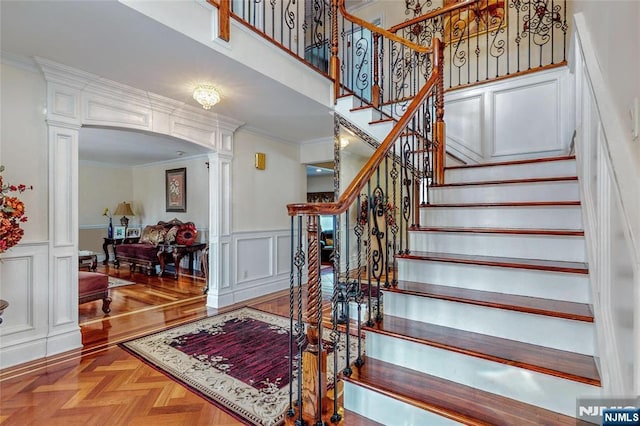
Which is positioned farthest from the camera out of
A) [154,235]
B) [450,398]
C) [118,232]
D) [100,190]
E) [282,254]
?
[100,190]

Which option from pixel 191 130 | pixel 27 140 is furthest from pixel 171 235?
pixel 27 140

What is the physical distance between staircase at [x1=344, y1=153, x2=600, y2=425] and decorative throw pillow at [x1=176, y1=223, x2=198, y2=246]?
489 cm

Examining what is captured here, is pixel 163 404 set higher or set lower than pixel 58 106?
lower

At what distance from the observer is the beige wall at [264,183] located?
455cm

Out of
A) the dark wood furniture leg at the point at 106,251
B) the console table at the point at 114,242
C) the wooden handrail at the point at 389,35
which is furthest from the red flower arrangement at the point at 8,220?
the dark wood furniture leg at the point at 106,251

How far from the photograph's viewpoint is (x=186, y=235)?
19.8ft

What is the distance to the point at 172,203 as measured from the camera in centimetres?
700

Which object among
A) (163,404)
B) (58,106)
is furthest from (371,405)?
(58,106)

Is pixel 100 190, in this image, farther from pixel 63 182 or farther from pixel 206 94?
pixel 206 94

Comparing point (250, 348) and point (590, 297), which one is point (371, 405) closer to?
point (590, 297)

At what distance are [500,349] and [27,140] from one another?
3.64 m

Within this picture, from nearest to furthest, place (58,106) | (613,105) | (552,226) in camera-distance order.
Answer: (613,105)
(552,226)
(58,106)

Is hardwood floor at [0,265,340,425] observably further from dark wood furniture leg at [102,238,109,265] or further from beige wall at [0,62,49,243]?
dark wood furniture leg at [102,238,109,265]

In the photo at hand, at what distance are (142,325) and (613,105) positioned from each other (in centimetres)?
405
